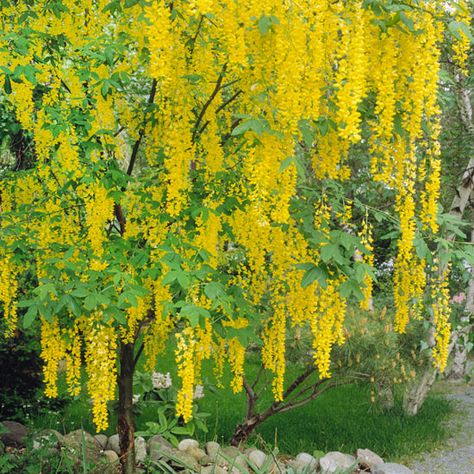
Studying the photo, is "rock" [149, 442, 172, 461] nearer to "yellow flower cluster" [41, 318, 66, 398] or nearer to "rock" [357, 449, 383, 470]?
Result: "yellow flower cluster" [41, 318, 66, 398]

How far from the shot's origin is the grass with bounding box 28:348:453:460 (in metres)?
5.73

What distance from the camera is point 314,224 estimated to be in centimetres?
322

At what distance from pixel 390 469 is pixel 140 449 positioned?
1956mm

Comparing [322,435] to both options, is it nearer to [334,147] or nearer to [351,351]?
[351,351]

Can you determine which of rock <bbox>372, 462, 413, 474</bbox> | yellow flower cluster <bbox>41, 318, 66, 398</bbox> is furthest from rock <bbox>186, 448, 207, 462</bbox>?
yellow flower cluster <bbox>41, 318, 66, 398</bbox>

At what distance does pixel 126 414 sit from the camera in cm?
435

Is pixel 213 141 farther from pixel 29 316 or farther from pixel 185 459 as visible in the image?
pixel 185 459

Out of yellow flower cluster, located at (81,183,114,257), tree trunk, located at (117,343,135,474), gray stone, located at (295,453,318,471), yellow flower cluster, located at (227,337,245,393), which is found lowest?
gray stone, located at (295,453,318,471)

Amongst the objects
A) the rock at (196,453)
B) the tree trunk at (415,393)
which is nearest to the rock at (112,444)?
the rock at (196,453)

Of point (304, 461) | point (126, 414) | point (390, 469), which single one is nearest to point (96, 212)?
point (126, 414)

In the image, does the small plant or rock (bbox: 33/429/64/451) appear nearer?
rock (bbox: 33/429/64/451)

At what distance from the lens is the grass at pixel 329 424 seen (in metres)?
5.73

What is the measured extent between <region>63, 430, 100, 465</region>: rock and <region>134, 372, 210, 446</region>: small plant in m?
0.39

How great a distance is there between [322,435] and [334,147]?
3673 millimetres
